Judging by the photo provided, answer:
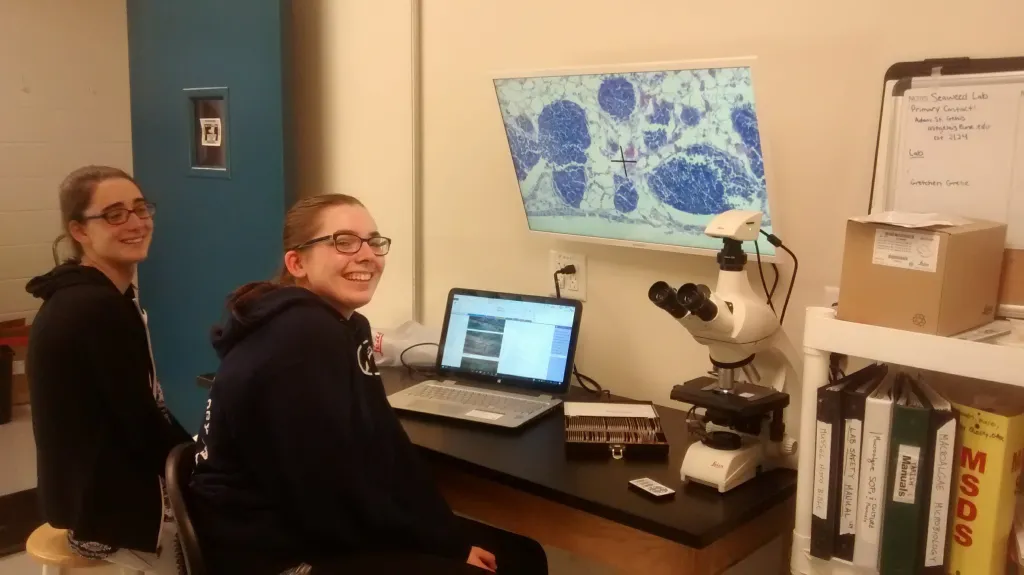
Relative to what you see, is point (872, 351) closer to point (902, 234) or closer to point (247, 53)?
point (902, 234)

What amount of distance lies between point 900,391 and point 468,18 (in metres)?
1.49

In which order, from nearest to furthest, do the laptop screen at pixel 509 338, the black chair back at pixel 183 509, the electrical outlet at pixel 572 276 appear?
the black chair back at pixel 183 509 < the laptop screen at pixel 509 338 < the electrical outlet at pixel 572 276

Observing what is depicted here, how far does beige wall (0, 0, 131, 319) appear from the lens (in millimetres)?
3756

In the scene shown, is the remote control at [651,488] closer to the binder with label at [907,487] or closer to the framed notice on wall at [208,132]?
the binder with label at [907,487]

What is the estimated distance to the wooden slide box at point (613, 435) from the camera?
1.59 metres

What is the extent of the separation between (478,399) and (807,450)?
2.76 feet

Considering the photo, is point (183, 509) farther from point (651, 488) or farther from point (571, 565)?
point (571, 565)

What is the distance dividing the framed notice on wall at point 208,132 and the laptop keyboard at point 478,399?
125 centimetres

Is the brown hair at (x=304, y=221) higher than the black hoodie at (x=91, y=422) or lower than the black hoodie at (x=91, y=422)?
higher

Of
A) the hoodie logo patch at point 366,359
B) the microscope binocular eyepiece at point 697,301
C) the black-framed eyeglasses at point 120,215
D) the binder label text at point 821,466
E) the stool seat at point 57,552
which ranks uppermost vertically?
the black-framed eyeglasses at point 120,215

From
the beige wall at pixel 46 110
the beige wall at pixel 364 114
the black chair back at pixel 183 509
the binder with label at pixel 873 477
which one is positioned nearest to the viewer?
the binder with label at pixel 873 477

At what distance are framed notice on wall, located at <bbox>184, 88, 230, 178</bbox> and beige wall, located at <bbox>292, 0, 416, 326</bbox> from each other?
10.2 inches

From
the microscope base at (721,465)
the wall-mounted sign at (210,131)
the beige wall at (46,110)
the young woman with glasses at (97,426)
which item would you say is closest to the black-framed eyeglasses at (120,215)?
the young woman with glasses at (97,426)

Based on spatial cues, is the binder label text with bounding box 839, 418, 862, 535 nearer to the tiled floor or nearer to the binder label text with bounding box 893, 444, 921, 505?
the binder label text with bounding box 893, 444, 921, 505
